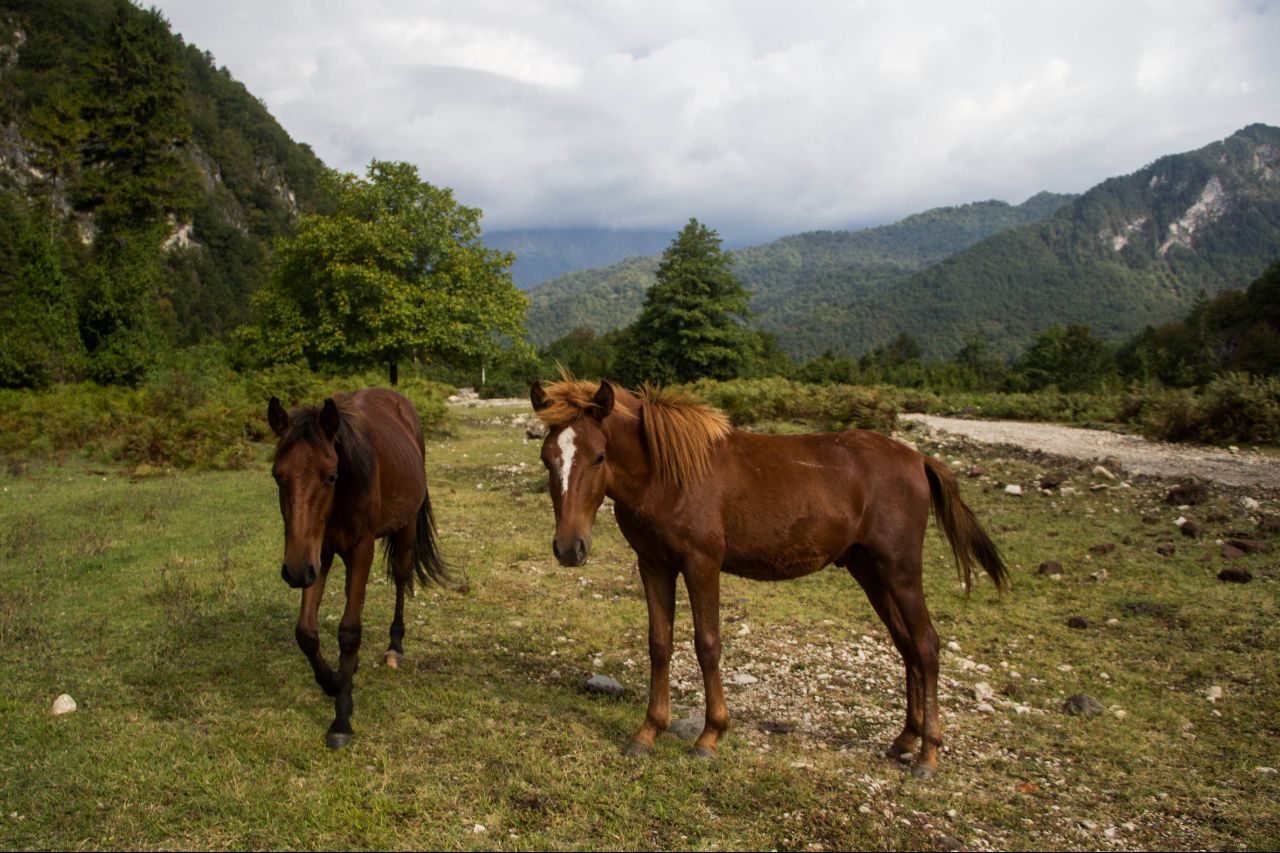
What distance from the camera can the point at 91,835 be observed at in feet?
11.3

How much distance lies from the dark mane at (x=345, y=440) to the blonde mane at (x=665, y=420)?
1.33m

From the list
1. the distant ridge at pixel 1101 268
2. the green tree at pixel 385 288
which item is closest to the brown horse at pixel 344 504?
the green tree at pixel 385 288

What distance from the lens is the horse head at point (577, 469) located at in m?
4.10

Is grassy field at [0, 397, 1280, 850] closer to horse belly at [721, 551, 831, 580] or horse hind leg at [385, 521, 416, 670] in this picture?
horse hind leg at [385, 521, 416, 670]

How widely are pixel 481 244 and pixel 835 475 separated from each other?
25.5 m

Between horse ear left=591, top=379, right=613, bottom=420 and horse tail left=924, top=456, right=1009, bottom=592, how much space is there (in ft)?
7.16

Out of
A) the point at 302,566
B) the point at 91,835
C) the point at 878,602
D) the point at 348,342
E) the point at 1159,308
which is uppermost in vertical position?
the point at 1159,308

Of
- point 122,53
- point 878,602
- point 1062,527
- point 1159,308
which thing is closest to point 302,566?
point 878,602

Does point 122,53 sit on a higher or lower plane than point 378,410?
higher

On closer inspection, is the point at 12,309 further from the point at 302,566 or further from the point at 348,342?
the point at 302,566

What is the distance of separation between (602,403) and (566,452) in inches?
14.6

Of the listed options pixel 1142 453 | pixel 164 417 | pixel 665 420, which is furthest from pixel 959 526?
pixel 164 417

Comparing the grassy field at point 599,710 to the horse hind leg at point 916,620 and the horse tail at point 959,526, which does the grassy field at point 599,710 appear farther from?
the horse tail at point 959,526

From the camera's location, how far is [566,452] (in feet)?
13.8
